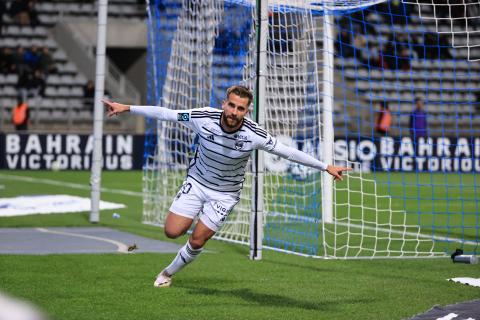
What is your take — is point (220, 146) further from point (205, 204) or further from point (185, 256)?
point (185, 256)

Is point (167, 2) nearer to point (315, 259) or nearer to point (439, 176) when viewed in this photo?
point (315, 259)

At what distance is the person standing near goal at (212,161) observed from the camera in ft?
27.1


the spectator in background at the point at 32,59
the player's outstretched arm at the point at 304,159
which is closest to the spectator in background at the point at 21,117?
the spectator in background at the point at 32,59

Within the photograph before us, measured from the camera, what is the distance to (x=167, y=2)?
18.2 m

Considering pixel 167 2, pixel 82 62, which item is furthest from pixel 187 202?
pixel 82 62

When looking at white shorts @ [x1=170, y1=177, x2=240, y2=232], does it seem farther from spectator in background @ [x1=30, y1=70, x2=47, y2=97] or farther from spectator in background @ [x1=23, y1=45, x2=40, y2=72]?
spectator in background @ [x1=23, y1=45, x2=40, y2=72]

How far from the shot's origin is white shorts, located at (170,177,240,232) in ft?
28.1

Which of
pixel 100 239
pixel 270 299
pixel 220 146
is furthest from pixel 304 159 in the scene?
pixel 100 239

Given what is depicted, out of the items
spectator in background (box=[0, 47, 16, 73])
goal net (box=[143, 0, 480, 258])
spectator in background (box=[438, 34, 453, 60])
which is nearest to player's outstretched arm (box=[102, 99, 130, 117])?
goal net (box=[143, 0, 480, 258])

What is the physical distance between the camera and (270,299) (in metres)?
8.40

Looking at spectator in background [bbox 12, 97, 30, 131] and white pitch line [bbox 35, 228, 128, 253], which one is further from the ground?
spectator in background [bbox 12, 97, 30, 131]

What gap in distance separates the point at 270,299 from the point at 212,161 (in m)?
1.25

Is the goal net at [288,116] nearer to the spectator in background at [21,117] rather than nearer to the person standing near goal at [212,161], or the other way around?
the person standing near goal at [212,161]

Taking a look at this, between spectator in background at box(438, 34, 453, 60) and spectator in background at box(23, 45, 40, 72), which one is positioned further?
spectator in background at box(438, 34, 453, 60)
